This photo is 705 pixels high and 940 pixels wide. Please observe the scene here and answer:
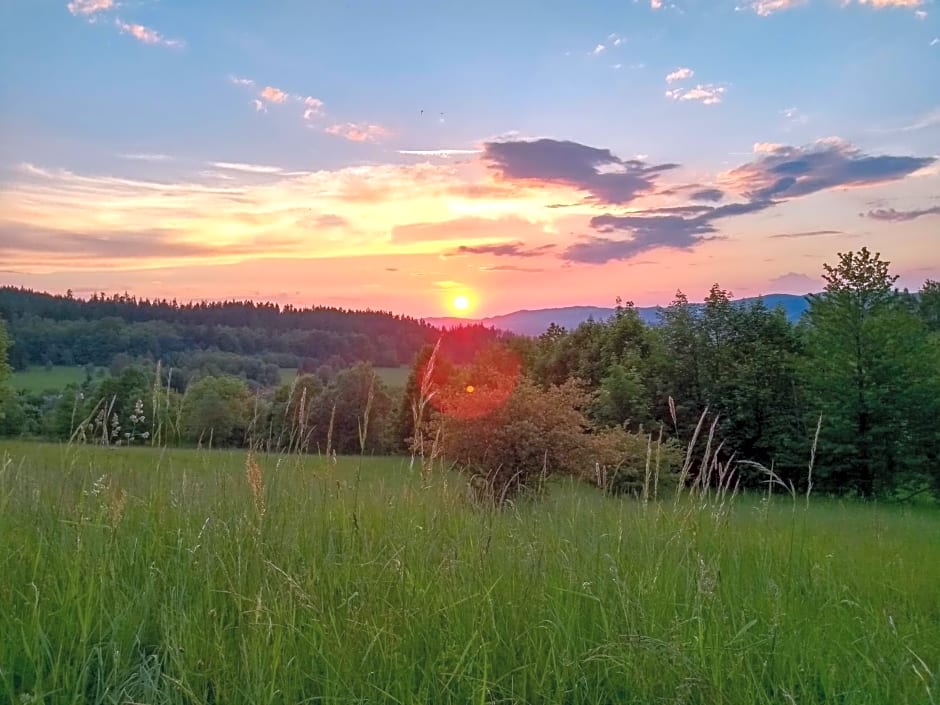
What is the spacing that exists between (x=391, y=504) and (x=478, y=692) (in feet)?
6.41

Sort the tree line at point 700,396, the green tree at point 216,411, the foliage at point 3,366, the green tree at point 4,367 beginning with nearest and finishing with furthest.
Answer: the green tree at point 216,411
the tree line at point 700,396
the green tree at point 4,367
the foliage at point 3,366

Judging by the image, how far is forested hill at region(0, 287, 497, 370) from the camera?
42.7 feet

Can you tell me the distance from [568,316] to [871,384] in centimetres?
→ 1990

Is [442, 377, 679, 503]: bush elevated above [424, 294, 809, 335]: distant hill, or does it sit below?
below

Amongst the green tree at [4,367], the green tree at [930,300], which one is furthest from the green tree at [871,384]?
the green tree at [930,300]

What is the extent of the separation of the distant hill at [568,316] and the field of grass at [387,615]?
87.0 ft

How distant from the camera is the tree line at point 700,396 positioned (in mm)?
14297

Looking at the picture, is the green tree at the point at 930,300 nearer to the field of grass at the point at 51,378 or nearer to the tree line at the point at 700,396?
the tree line at the point at 700,396

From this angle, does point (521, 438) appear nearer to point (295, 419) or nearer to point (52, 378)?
point (52, 378)

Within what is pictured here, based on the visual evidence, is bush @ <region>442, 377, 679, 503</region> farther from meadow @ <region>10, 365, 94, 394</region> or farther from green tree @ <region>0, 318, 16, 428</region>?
green tree @ <region>0, 318, 16, 428</region>

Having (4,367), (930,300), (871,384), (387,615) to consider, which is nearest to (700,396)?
(871,384)

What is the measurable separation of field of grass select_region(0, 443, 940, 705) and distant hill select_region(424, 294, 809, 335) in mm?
26532

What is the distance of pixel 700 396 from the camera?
27.8 m

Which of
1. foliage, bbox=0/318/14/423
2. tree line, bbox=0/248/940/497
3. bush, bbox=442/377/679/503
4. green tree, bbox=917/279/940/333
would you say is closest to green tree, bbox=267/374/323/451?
tree line, bbox=0/248/940/497
